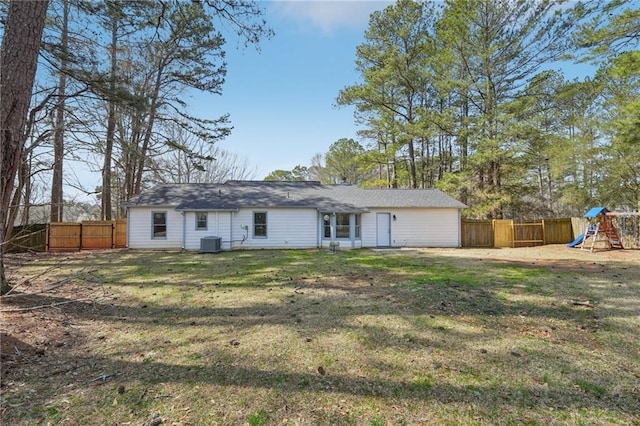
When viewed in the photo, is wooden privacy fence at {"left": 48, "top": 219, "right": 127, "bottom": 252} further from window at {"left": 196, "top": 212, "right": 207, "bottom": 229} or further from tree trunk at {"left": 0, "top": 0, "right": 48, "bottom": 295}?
tree trunk at {"left": 0, "top": 0, "right": 48, "bottom": 295}

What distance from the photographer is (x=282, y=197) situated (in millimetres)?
17125

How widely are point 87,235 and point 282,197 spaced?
33.7 feet

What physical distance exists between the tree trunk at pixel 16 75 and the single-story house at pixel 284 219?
393 inches

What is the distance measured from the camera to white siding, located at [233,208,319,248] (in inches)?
626

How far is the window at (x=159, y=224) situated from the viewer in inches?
619

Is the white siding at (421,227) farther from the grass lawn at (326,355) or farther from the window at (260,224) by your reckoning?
the grass lawn at (326,355)

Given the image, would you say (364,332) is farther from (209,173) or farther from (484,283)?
(209,173)

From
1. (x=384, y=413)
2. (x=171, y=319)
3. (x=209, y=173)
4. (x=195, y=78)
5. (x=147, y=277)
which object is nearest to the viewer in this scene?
(x=384, y=413)

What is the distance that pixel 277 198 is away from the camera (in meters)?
17.0

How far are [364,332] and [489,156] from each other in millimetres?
16902

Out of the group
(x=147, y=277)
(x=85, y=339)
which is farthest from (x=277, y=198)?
(x=85, y=339)

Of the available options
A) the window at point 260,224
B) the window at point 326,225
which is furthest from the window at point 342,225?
the window at point 260,224

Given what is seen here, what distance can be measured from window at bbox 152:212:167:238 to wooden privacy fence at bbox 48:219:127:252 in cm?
215

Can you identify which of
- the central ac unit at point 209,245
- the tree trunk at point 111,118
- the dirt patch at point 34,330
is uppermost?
the tree trunk at point 111,118
